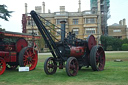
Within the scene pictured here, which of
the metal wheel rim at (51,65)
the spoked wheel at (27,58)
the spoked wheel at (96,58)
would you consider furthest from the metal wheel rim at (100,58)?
the spoked wheel at (27,58)

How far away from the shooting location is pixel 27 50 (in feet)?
32.3

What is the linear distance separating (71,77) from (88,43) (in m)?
2.39

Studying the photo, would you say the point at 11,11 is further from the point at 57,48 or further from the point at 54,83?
the point at 54,83

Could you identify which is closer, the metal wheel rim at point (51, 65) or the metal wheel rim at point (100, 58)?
the metal wheel rim at point (51, 65)

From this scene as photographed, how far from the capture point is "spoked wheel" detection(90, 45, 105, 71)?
28.0 ft

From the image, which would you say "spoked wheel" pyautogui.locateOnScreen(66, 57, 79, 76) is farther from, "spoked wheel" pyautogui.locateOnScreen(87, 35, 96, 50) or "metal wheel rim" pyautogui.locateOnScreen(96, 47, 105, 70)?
"metal wheel rim" pyautogui.locateOnScreen(96, 47, 105, 70)

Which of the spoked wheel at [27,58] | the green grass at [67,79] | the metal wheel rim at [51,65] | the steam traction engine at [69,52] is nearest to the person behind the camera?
the green grass at [67,79]

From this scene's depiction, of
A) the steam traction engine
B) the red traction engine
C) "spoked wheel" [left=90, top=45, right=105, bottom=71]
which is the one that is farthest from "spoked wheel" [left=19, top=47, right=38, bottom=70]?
"spoked wheel" [left=90, top=45, right=105, bottom=71]

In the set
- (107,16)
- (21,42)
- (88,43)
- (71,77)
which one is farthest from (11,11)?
(107,16)

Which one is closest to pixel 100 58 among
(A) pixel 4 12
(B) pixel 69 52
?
(B) pixel 69 52

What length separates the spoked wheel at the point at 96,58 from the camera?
854cm

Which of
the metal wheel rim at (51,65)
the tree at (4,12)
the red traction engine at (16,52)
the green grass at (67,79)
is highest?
the tree at (4,12)

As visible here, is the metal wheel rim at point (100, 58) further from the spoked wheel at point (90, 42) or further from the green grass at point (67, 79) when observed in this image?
the green grass at point (67, 79)

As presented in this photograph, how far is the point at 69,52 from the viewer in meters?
7.94
